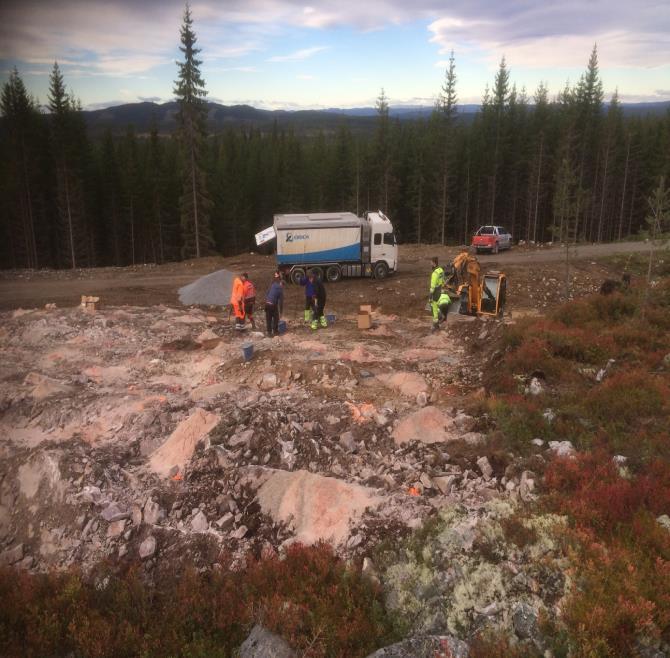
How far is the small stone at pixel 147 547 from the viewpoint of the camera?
24.3 feet

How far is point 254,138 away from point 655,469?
98.2 m

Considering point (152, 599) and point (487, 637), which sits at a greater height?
point (487, 637)

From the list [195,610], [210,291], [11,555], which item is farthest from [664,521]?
[210,291]

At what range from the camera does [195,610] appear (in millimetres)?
6270

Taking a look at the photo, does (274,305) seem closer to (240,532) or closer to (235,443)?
(235,443)

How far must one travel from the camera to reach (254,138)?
316 ft

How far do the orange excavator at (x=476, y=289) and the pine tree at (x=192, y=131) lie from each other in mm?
23566

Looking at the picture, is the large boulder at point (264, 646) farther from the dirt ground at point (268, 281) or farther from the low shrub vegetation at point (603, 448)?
the dirt ground at point (268, 281)

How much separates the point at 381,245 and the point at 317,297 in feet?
31.6

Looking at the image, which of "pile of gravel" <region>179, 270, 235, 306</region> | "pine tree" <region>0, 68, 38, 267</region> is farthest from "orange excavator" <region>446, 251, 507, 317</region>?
"pine tree" <region>0, 68, 38, 267</region>

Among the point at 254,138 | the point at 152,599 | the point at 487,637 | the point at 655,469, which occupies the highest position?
the point at 254,138

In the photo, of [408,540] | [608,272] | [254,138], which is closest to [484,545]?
[408,540]

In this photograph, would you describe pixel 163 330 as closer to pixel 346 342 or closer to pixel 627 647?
pixel 346 342

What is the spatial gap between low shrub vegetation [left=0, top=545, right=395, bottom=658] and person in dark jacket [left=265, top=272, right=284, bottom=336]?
962cm
